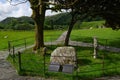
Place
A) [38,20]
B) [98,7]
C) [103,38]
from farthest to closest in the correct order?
[103,38] < [38,20] < [98,7]

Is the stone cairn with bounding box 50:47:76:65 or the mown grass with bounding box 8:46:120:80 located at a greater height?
the stone cairn with bounding box 50:47:76:65

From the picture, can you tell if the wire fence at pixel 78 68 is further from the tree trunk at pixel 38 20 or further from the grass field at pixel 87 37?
the grass field at pixel 87 37

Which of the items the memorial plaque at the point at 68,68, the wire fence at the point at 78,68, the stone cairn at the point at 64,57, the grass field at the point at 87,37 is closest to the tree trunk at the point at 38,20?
the wire fence at the point at 78,68

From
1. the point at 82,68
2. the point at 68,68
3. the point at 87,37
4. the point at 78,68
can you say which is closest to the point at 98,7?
the point at 82,68

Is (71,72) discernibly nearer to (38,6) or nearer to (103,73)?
(103,73)

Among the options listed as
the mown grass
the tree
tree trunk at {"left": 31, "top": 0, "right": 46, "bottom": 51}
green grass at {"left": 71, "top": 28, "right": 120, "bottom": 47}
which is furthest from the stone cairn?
green grass at {"left": 71, "top": 28, "right": 120, "bottom": 47}

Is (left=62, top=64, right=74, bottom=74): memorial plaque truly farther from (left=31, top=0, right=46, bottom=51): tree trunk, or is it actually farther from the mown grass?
(left=31, top=0, right=46, bottom=51): tree trunk

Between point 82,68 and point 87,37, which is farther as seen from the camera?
point 87,37

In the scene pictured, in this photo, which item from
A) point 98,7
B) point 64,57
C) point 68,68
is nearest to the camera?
point 68,68

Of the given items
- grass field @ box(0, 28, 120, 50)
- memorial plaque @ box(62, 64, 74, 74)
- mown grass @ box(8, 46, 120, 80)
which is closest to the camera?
mown grass @ box(8, 46, 120, 80)

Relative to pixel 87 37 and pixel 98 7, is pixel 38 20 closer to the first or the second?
pixel 98 7

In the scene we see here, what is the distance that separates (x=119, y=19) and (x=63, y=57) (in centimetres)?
1118

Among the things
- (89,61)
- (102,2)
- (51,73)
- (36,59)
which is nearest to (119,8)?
(102,2)

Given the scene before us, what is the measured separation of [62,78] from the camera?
67.8 feet
